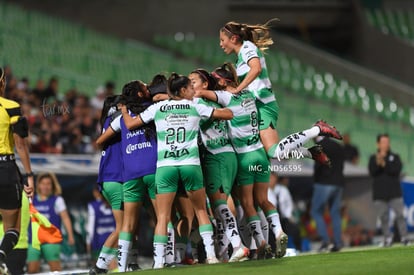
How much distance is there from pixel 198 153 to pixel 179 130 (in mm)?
367

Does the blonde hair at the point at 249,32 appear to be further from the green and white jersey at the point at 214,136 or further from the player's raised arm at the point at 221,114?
the player's raised arm at the point at 221,114

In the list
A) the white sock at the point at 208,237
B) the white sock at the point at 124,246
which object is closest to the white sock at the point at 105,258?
the white sock at the point at 124,246

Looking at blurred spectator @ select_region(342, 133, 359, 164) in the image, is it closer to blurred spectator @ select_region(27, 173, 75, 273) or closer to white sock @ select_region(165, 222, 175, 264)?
blurred spectator @ select_region(27, 173, 75, 273)

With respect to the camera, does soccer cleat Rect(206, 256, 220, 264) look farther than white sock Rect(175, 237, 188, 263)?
No

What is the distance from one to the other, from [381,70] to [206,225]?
29.6 m

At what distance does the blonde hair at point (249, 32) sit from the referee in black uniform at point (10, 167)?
2841 mm

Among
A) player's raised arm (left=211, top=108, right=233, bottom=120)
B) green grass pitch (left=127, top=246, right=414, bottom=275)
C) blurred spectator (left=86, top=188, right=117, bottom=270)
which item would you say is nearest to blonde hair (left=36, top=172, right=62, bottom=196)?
blurred spectator (left=86, top=188, right=117, bottom=270)

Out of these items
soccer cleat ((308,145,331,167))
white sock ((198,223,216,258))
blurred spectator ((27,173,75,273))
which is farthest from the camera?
blurred spectator ((27,173,75,273))

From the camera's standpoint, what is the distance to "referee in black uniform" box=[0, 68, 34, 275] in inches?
476

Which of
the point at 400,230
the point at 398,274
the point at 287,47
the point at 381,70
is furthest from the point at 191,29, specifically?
the point at 398,274

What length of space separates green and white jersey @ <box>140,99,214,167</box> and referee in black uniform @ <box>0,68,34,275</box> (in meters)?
1.52

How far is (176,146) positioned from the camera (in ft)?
41.2

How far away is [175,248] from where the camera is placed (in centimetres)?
1367

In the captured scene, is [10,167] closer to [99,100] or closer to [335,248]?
[335,248]
